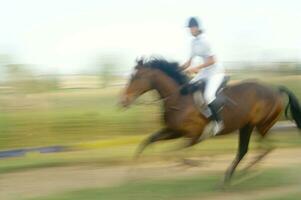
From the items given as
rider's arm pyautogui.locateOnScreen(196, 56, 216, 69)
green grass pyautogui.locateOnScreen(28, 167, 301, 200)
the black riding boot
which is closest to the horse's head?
rider's arm pyautogui.locateOnScreen(196, 56, 216, 69)

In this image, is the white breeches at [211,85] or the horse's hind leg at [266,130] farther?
the horse's hind leg at [266,130]

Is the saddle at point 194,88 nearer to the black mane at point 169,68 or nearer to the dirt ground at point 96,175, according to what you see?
the black mane at point 169,68

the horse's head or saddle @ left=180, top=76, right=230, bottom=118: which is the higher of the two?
the horse's head

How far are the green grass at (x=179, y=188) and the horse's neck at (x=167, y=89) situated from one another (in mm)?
1177

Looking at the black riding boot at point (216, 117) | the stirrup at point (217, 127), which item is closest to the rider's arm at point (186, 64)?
the black riding boot at point (216, 117)

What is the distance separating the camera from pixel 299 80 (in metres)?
15.9

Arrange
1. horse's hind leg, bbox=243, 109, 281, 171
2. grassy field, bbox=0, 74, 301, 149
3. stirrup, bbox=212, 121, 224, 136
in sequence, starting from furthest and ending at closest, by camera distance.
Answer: grassy field, bbox=0, 74, 301, 149, horse's hind leg, bbox=243, 109, 281, 171, stirrup, bbox=212, 121, 224, 136

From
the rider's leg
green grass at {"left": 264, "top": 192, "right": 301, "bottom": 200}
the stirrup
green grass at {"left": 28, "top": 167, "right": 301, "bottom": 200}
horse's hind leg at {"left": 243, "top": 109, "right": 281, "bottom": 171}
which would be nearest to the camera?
green grass at {"left": 264, "top": 192, "right": 301, "bottom": 200}

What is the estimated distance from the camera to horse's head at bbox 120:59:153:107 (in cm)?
825

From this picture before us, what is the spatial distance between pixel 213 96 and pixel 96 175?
2515 millimetres

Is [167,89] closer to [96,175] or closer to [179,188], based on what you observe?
[179,188]

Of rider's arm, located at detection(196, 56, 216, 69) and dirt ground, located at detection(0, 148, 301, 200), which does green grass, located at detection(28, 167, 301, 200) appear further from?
rider's arm, located at detection(196, 56, 216, 69)

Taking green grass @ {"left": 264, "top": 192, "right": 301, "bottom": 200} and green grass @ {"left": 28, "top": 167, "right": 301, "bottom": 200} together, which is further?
green grass @ {"left": 28, "top": 167, "right": 301, "bottom": 200}

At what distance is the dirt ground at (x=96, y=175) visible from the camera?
26.9ft
